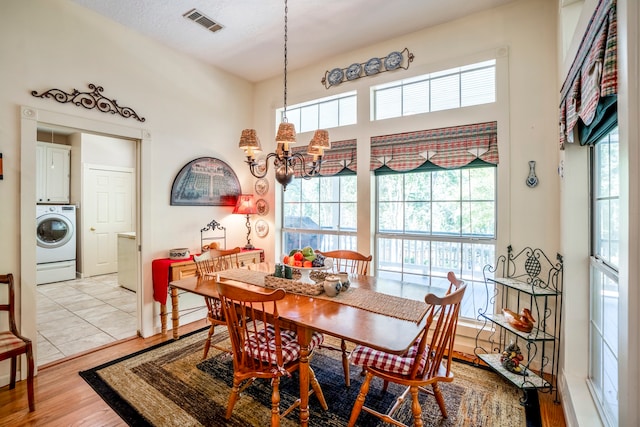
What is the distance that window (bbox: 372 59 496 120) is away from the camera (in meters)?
2.87

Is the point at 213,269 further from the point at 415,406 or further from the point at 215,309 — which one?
the point at 415,406

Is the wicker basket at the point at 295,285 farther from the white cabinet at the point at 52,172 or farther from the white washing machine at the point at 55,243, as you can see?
the white cabinet at the point at 52,172

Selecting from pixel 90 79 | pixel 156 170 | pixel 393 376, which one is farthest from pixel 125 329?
pixel 393 376

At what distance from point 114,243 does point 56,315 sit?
2.54 meters

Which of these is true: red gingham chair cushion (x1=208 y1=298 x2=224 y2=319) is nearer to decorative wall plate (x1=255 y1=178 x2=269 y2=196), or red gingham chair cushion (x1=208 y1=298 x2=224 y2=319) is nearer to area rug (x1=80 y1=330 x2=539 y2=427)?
area rug (x1=80 y1=330 x2=539 y2=427)

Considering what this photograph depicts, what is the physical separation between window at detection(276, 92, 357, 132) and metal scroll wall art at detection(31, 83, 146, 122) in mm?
1821

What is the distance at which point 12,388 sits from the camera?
91.4 inches

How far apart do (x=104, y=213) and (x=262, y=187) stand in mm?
3827

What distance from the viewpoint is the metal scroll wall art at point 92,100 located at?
2.63 meters

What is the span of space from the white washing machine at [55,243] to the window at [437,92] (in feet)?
18.6

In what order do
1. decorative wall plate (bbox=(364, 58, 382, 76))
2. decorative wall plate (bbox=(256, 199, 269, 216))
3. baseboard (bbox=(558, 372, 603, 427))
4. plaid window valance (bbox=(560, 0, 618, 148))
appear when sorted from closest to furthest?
Result: 1. plaid window valance (bbox=(560, 0, 618, 148))
2. baseboard (bbox=(558, 372, 603, 427))
3. decorative wall plate (bbox=(364, 58, 382, 76))
4. decorative wall plate (bbox=(256, 199, 269, 216))

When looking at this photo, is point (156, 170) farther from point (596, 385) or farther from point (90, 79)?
point (596, 385)

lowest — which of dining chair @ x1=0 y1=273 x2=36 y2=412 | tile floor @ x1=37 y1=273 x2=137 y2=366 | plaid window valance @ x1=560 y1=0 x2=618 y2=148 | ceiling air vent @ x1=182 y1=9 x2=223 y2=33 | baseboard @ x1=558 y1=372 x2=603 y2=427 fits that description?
tile floor @ x1=37 y1=273 x2=137 y2=366

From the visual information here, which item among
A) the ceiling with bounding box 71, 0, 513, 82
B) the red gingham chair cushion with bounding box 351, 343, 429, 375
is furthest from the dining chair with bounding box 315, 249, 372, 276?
the ceiling with bounding box 71, 0, 513, 82
